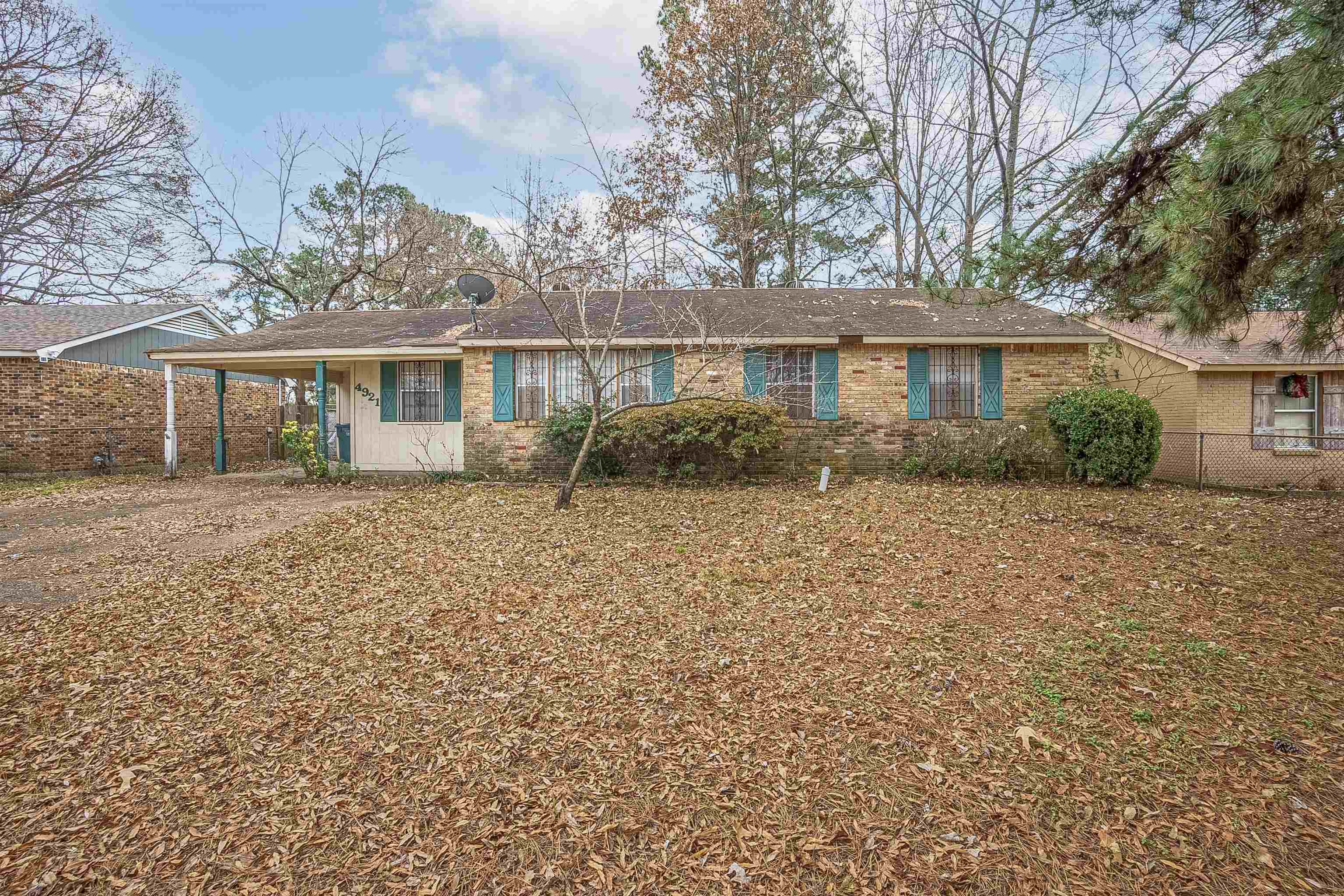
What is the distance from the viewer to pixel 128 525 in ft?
24.0

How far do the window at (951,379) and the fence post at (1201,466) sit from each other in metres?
3.99

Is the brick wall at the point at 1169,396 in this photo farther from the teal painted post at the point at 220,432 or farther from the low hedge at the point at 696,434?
the teal painted post at the point at 220,432

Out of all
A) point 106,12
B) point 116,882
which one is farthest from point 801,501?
point 106,12

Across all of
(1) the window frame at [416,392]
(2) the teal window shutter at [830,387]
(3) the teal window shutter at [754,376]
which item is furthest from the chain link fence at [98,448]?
(2) the teal window shutter at [830,387]

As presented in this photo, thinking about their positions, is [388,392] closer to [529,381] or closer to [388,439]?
[388,439]

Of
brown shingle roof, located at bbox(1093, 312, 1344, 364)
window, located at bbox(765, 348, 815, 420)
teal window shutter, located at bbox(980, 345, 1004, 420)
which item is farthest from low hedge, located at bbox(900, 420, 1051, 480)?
brown shingle roof, located at bbox(1093, 312, 1344, 364)

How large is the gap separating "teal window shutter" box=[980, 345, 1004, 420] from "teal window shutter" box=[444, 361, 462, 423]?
32.3 feet

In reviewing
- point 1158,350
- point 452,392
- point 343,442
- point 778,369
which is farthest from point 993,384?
point 343,442

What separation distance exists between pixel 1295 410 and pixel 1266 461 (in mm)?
1288

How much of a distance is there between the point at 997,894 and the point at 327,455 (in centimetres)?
1238

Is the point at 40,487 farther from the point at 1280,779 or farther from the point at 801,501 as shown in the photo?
the point at 1280,779

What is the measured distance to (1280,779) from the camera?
8.38 feet

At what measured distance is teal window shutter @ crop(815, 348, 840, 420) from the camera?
10688mm

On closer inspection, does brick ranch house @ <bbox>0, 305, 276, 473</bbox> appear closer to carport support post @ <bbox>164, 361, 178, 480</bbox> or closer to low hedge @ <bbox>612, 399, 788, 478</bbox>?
carport support post @ <bbox>164, 361, 178, 480</bbox>
